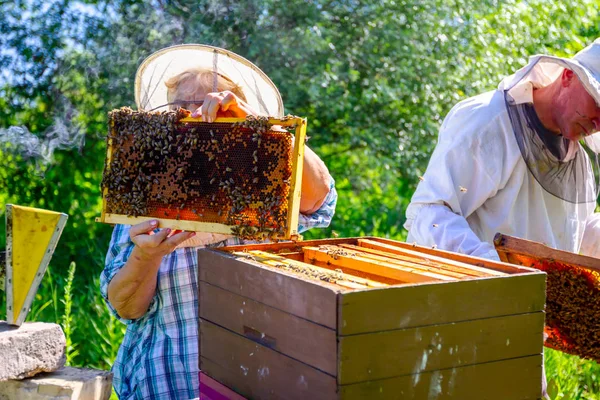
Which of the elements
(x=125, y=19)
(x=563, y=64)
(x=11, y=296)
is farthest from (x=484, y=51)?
(x=11, y=296)

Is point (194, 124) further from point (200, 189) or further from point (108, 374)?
point (108, 374)

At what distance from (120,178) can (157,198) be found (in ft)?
0.46

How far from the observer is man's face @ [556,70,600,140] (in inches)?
119

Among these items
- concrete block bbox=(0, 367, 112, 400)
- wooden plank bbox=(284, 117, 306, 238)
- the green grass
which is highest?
wooden plank bbox=(284, 117, 306, 238)

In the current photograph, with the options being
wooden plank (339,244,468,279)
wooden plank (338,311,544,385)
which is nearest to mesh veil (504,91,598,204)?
wooden plank (339,244,468,279)

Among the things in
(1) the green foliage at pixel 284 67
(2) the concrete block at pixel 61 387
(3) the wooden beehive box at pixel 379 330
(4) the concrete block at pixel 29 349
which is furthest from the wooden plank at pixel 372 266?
(1) the green foliage at pixel 284 67

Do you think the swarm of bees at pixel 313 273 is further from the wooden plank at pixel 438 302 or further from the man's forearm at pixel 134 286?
the man's forearm at pixel 134 286

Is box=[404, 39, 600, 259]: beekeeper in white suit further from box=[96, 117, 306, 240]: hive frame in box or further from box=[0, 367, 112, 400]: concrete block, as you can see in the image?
box=[0, 367, 112, 400]: concrete block

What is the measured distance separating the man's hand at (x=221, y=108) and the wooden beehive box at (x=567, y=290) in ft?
3.16

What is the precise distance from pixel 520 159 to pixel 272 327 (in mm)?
1663

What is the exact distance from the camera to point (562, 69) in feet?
10.2

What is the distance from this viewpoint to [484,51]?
6453 millimetres

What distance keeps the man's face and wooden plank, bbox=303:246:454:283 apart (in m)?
1.47

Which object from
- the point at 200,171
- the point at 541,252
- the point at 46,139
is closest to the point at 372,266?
the point at 200,171
